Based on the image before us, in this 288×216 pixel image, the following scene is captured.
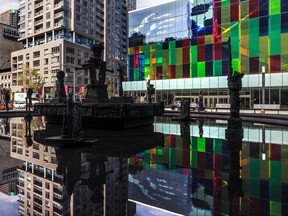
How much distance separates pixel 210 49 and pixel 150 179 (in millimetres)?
44514

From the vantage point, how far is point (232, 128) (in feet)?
40.4

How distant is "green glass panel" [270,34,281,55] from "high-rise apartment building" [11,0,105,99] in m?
51.2

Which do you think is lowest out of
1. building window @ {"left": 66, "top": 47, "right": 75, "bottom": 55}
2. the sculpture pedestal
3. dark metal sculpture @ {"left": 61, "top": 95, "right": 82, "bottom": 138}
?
dark metal sculpture @ {"left": 61, "top": 95, "right": 82, "bottom": 138}

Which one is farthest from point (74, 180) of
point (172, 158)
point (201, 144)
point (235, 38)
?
point (235, 38)

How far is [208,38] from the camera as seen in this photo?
47438 millimetres

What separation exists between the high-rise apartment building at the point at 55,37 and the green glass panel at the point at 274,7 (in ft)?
171

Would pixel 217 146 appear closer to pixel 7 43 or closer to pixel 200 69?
pixel 200 69

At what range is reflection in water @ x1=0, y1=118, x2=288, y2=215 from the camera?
4.45 meters

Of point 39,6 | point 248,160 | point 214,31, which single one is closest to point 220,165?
point 248,160

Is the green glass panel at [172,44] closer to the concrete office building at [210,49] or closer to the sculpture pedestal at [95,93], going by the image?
the concrete office building at [210,49]

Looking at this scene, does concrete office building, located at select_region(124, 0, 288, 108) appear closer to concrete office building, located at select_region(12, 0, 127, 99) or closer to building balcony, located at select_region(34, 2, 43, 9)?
concrete office building, located at select_region(12, 0, 127, 99)

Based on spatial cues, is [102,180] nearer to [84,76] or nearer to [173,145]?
[173,145]

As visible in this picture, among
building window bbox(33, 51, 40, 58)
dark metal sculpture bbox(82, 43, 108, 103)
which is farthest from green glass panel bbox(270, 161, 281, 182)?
building window bbox(33, 51, 40, 58)

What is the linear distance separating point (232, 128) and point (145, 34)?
1835 inches
